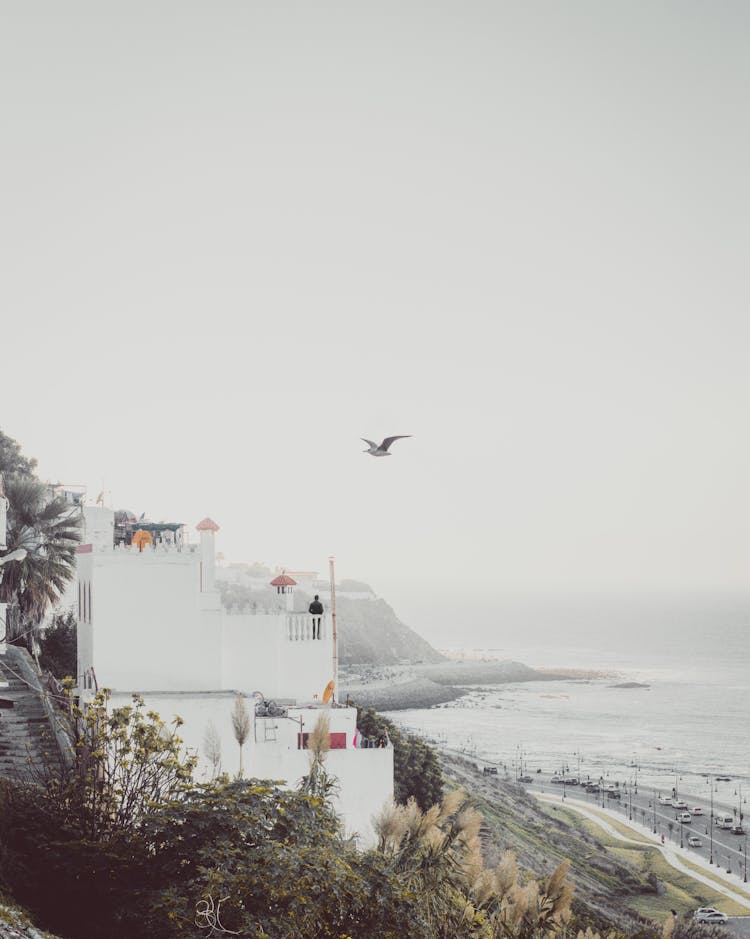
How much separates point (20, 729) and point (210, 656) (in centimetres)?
369

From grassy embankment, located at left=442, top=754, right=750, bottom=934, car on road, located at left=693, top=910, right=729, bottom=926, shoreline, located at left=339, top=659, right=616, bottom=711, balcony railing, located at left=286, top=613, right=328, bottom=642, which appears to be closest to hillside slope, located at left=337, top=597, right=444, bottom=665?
shoreline, located at left=339, top=659, right=616, bottom=711

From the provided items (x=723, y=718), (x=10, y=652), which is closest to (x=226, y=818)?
(x=10, y=652)

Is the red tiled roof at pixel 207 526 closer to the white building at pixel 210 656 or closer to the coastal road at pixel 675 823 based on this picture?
the white building at pixel 210 656

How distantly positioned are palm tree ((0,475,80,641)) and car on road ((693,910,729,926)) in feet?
84.8

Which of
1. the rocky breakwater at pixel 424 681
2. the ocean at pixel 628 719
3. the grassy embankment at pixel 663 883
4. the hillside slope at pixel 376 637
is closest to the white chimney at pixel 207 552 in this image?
the grassy embankment at pixel 663 883

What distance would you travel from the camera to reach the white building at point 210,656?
58.8ft

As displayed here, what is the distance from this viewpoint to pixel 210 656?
19.0 meters

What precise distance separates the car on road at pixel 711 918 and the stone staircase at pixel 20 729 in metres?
26.8

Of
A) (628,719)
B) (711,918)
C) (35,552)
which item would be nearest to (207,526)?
(35,552)

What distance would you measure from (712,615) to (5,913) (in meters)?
196

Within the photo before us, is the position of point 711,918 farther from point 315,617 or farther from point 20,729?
point 20,729

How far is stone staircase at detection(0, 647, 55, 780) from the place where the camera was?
1525 centimetres

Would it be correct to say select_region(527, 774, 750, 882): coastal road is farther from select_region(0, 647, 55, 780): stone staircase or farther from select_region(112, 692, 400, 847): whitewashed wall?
select_region(0, 647, 55, 780): stone staircase

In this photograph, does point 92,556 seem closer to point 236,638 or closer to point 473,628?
point 236,638
